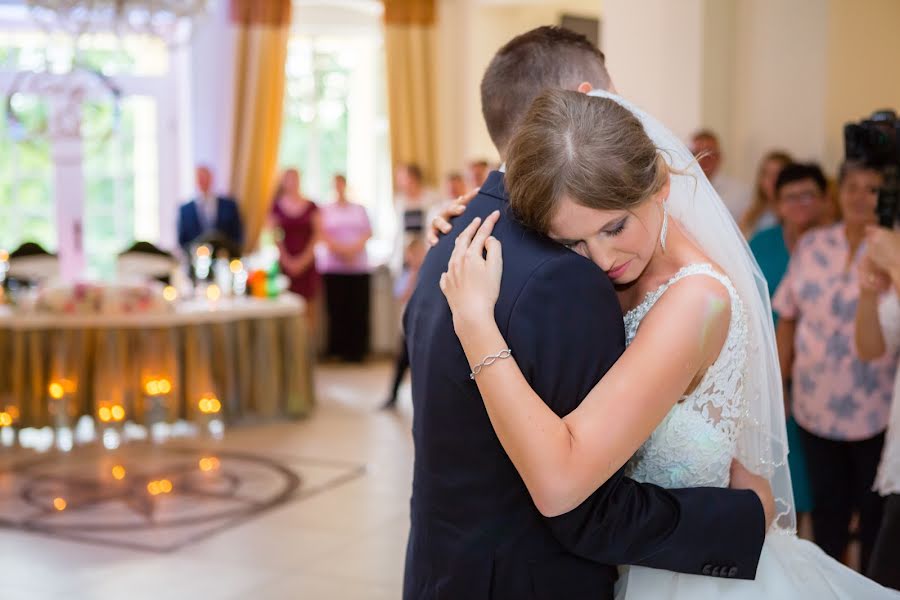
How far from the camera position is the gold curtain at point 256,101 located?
9.33m

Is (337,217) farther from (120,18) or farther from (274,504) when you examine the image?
(274,504)

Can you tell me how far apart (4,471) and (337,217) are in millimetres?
4135

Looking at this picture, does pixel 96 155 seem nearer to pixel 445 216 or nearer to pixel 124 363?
pixel 124 363

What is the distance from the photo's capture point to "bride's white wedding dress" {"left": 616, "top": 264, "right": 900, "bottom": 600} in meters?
1.55

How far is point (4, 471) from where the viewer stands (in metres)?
5.57

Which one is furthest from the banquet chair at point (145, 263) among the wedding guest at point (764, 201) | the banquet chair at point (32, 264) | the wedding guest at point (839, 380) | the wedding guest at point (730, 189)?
the wedding guest at point (839, 380)

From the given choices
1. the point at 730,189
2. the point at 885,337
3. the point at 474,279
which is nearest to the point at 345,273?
the point at 730,189

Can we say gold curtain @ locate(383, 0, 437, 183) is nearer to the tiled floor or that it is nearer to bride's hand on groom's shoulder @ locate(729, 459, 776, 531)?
the tiled floor

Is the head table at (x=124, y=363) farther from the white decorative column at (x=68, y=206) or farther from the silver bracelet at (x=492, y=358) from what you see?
the silver bracelet at (x=492, y=358)

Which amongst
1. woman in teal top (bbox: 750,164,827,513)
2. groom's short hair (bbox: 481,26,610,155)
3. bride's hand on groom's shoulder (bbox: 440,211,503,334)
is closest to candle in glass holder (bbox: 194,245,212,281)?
woman in teal top (bbox: 750,164,827,513)

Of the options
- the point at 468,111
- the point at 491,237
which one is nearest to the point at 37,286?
the point at 468,111

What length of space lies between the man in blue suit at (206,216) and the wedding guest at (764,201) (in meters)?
4.56

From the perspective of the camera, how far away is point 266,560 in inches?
164

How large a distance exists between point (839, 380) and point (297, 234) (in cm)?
623
